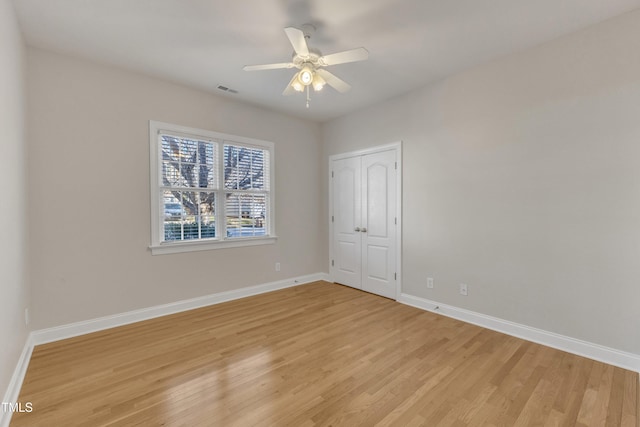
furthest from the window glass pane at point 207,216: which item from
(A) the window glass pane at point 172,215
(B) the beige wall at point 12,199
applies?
(B) the beige wall at point 12,199

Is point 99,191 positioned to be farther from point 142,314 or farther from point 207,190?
point 142,314

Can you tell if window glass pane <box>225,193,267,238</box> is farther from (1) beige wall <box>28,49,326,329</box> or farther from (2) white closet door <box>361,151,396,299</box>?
(2) white closet door <box>361,151,396,299</box>

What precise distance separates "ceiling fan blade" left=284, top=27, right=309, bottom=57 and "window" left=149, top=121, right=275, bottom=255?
2.04m

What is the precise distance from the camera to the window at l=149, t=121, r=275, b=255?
11.4ft

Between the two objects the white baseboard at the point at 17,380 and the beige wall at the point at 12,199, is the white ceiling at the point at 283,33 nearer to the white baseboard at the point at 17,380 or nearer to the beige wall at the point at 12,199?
the beige wall at the point at 12,199

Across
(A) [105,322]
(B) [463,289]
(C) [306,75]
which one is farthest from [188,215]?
(B) [463,289]

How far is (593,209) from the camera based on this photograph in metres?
2.49

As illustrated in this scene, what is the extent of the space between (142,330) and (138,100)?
2.57 meters

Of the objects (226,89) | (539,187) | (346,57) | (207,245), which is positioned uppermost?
(226,89)

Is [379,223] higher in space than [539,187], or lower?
lower

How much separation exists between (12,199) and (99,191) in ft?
3.21

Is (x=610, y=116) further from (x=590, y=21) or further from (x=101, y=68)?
(x=101, y=68)

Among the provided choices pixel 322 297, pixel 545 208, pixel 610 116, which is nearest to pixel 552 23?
pixel 610 116

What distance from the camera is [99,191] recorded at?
10.1 ft
